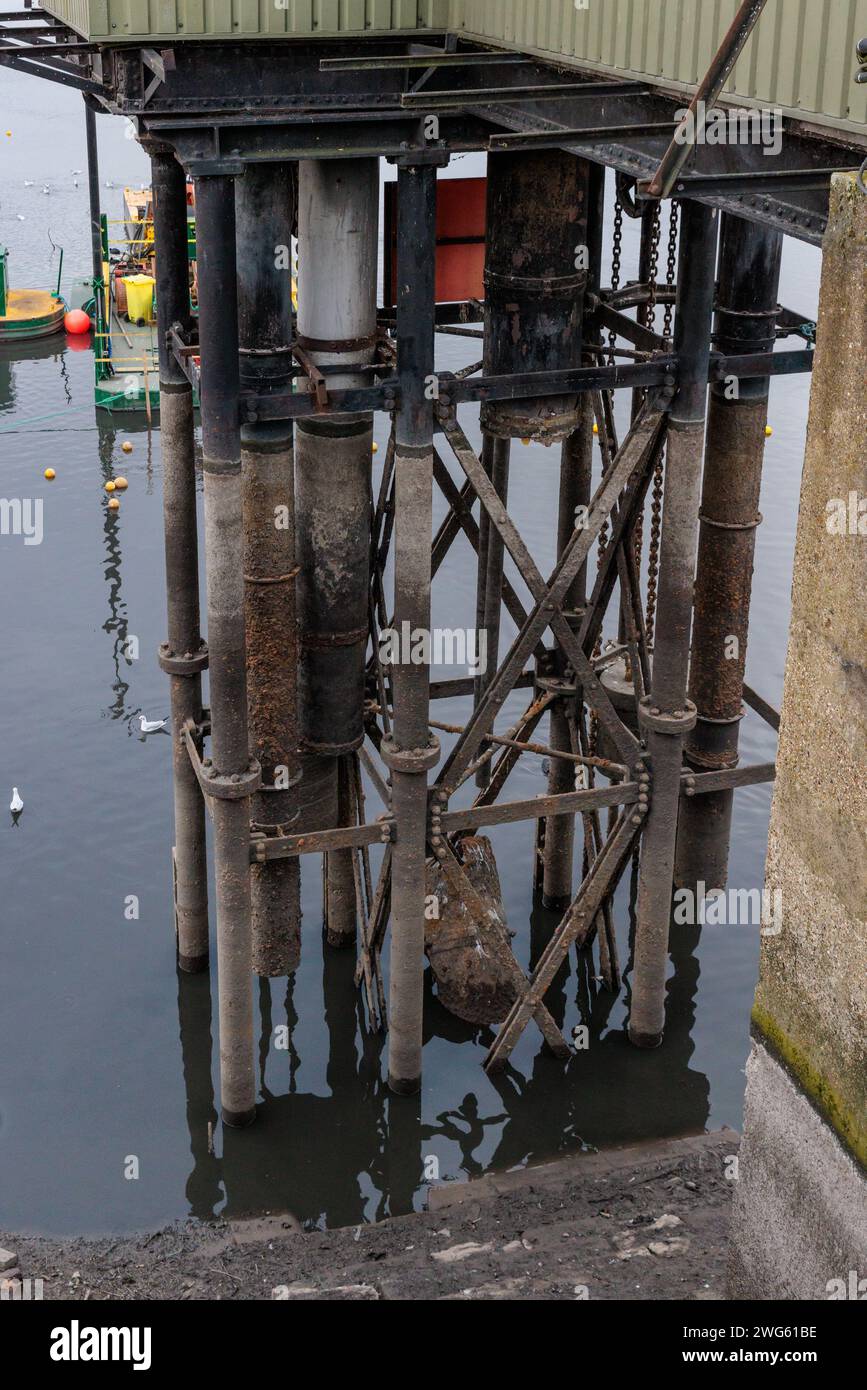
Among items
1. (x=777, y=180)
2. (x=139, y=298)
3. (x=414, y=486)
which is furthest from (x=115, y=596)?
(x=777, y=180)

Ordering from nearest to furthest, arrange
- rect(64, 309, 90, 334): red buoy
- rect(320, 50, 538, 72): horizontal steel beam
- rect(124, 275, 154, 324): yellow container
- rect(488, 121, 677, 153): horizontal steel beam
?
rect(488, 121, 677, 153): horizontal steel beam, rect(320, 50, 538, 72): horizontal steel beam, rect(124, 275, 154, 324): yellow container, rect(64, 309, 90, 334): red buoy

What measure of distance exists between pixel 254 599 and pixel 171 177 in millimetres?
3352

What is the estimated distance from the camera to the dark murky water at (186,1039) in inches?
516

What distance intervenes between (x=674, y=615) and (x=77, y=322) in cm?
2864

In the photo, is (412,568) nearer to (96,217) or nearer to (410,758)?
(410,758)

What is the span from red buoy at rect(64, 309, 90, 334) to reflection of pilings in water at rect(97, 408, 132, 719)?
7838 mm

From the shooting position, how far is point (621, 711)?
48.6 ft

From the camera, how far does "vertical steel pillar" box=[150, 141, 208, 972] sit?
12.9 m

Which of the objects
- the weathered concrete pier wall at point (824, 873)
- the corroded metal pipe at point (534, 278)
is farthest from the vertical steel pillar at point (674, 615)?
the weathered concrete pier wall at point (824, 873)

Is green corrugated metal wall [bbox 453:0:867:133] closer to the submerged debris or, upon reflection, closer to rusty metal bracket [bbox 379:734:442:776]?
rusty metal bracket [bbox 379:734:442:776]


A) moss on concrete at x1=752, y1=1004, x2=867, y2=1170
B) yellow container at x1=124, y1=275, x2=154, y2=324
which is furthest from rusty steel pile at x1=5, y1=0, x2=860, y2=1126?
yellow container at x1=124, y1=275, x2=154, y2=324

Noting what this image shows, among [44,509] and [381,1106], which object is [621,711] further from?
[44,509]

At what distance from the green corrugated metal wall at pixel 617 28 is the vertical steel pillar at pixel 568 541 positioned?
1.74m

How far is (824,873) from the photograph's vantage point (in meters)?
6.77
